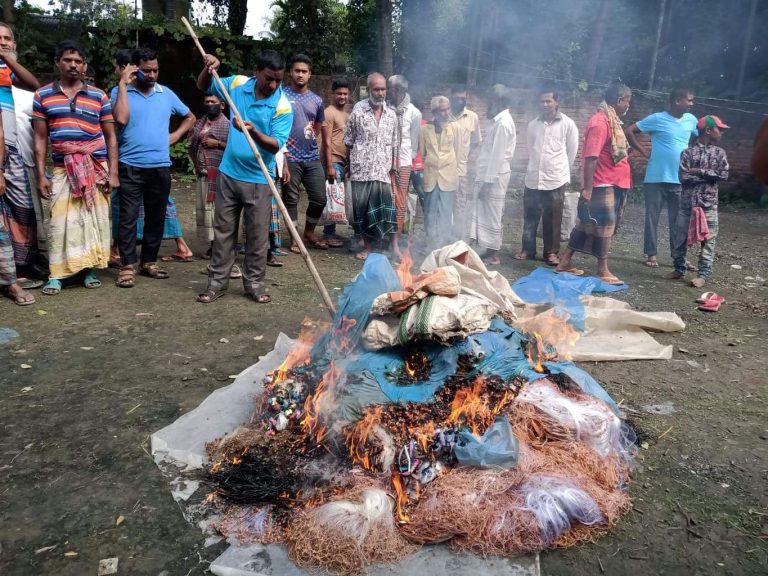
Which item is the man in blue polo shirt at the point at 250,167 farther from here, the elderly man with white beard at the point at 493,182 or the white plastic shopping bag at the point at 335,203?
the elderly man with white beard at the point at 493,182

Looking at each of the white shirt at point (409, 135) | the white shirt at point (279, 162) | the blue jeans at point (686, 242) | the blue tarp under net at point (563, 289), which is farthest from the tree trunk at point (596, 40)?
the white shirt at point (279, 162)

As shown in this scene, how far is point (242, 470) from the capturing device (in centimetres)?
280

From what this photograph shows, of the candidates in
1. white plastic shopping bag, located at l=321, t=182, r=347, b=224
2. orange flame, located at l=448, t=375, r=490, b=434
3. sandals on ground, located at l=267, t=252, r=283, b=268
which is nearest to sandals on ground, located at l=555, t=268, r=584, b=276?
white plastic shopping bag, located at l=321, t=182, r=347, b=224

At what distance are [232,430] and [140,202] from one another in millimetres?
3453

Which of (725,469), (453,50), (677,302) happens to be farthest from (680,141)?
(453,50)

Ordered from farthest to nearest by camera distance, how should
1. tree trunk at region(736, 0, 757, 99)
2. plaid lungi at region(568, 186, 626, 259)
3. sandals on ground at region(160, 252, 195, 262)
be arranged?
tree trunk at region(736, 0, 757, 99)
sandals on ground at region(160, 252, 195, 262)
plaid lungi at region(568, 186, 626, 259)

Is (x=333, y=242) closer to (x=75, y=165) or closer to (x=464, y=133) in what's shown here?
(x=464, y=133)

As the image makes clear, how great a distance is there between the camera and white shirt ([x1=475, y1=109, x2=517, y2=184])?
7.28 metres

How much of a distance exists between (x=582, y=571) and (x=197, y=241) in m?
6.51

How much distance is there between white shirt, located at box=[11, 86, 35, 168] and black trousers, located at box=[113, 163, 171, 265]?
2.68ft

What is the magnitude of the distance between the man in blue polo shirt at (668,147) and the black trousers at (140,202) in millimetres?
5426

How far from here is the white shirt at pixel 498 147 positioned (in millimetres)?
7281

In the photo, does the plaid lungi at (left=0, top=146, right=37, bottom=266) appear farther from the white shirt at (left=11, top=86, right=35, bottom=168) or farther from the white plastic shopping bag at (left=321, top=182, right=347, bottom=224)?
the white plastic shopping bag at (left=321, top=182, right=347, bottom=224)

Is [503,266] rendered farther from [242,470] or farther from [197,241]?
[242,470]
